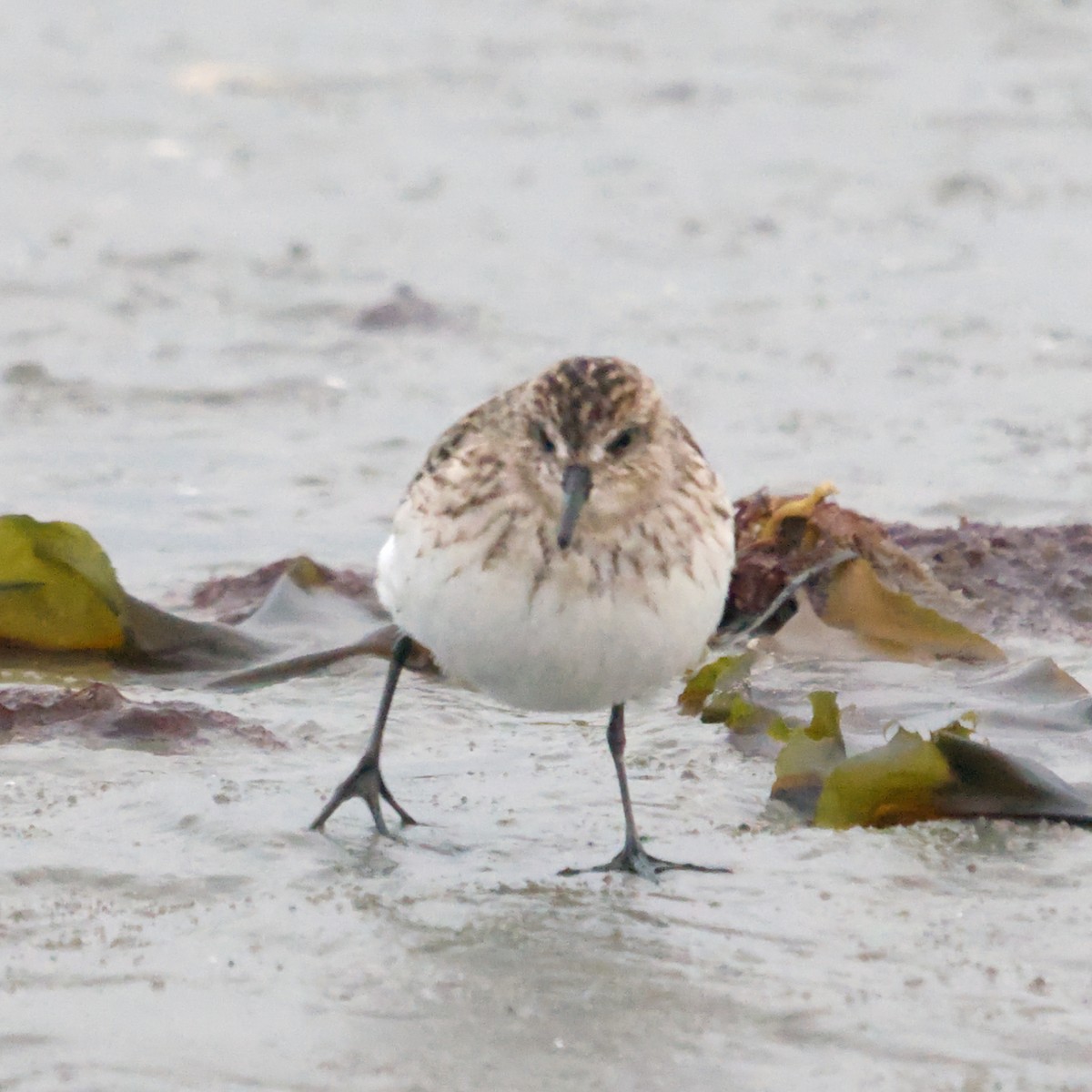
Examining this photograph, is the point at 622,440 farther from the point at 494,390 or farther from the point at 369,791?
the point at 494,390

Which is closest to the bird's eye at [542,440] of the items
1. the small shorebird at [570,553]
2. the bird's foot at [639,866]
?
the small shorebird at [570,553]

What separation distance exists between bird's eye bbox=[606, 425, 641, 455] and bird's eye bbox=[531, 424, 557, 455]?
140 millimetres

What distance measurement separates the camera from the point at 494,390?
9914 mm

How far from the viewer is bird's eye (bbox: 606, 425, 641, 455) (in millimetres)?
5129

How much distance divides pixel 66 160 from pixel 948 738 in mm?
9542

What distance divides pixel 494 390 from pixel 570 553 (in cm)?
503

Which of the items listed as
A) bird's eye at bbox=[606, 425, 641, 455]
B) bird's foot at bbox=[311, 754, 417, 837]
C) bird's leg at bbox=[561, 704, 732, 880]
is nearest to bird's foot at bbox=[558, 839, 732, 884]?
bird's leg at bbox=[561, 704, 732, 880]

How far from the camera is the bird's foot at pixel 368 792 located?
18.0 feet

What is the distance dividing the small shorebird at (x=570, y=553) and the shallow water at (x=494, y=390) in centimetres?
48

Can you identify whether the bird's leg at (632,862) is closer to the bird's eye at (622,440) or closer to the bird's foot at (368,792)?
the bird's foot at (368,792)

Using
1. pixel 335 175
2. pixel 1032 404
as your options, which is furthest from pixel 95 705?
pixel 335 175

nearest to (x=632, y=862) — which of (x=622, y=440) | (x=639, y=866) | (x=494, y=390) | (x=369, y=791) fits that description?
(x=639, y=866)

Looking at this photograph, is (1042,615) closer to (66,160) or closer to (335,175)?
(335,175)

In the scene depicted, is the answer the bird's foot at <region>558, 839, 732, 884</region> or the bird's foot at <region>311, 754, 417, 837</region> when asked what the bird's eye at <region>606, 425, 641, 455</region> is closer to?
the bird's foot at <region>558, 839, 732, 884</region>
